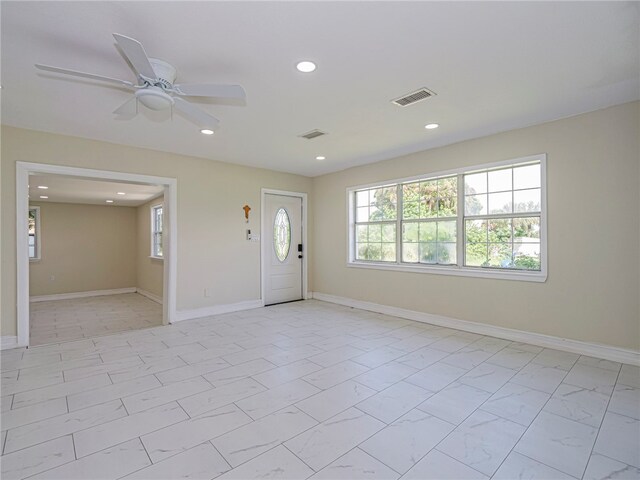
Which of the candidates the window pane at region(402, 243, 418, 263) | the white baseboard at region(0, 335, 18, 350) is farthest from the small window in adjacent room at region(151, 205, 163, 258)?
the window pane at region(402, 243, 418, 263)

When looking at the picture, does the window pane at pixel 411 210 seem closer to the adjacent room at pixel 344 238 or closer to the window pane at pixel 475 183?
the adjacent room at pixel 344 238

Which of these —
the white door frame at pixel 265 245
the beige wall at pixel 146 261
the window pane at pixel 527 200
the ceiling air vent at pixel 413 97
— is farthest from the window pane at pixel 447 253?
the beige wall at pixel 146 261

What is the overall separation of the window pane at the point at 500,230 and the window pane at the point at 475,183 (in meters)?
0.48

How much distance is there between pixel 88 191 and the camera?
662cm

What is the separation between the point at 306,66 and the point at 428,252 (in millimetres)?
3447

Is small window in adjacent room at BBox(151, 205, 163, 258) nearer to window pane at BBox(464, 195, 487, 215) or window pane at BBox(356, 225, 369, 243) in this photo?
window pane at BBox(356, 225, 369, 243)

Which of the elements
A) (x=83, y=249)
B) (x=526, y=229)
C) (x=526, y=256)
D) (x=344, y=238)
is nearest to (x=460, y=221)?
(x=526, y=229)

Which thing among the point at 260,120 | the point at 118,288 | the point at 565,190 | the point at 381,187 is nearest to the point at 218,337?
the point at 260,120

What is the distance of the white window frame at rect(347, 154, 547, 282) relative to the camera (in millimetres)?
3781

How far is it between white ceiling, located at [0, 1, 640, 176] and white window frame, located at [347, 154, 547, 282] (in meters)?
0.54

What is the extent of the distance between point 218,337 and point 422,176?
3.77 metres

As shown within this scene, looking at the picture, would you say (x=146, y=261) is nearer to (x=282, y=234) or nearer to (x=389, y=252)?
(x=282, y=234)

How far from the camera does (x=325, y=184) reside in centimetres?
667

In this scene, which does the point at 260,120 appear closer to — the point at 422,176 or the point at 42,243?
the point at 422,176
